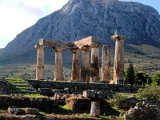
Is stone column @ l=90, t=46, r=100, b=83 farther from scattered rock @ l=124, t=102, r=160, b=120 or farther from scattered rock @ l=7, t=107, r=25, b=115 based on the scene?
scattered rock @ l=7, t=107, r=25, b=115

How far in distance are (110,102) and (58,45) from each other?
95.2 feet

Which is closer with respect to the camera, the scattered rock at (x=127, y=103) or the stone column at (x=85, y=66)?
the scattered rock at (x=127, y=103)

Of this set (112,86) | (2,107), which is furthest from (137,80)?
(2,107)

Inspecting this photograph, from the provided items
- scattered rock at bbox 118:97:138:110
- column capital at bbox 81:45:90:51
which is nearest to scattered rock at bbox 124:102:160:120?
scattered rock at bbox 118:97:138:110

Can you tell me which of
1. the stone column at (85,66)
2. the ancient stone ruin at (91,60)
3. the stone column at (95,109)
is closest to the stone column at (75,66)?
the ancient stone ruin at (91,60)

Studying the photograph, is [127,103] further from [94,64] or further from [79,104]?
[94,64]

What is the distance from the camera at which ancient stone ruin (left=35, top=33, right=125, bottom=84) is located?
214ft

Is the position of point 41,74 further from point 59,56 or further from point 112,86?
point 112,86

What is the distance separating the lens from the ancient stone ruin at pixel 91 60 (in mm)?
Result: 65188

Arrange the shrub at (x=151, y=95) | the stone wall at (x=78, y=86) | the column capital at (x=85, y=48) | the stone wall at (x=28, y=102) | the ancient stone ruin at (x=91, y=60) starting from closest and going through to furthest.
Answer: the stone wall at (x=28, y=102) → the shrub at (x=151, y=95) → the stone wall at (x=78, y=86) → the ancient stone ruin at (x=91, y=60) → the column capital at (x=85, y=48)

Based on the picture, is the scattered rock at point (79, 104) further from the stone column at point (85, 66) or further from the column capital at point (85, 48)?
the stone column at point (85, 66)

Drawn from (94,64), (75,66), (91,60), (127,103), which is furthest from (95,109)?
(75,66)

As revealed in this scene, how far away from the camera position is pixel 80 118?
119 ft

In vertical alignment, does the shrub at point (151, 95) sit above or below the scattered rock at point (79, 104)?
above
